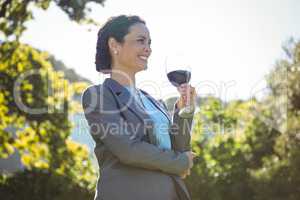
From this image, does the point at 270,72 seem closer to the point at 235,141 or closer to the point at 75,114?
the point at 235,141

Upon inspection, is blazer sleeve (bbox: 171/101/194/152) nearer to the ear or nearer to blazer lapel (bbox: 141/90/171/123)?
blazer lapel (bbox: 141/90/171/123)

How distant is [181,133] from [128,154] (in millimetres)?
340

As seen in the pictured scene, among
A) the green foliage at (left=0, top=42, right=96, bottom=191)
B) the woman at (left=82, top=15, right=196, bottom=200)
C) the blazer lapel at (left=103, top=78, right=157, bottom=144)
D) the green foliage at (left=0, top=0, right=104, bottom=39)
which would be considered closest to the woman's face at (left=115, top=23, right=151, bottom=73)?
the woman at (left=82, top=15, right=196, bottom=200)

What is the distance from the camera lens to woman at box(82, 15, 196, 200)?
2375 millimetres

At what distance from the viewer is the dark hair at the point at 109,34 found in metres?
2.68

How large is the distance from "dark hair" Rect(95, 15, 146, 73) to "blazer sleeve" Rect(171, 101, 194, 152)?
442 mm

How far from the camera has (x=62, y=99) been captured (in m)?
14.4

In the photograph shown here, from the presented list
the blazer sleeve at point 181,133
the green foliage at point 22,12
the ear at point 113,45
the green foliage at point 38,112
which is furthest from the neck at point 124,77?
the green foliage at point 38,112

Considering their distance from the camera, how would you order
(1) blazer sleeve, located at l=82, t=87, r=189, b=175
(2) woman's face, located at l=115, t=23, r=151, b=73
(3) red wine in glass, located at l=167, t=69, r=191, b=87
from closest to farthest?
1. (1) blazer sleeve, located at l=82, t=87, r=189, b=175
2. (2) woman's face, located at l=115, t=23, r=151, b=73
3. (3) red wine in glass, located at l=167, t=69, r=191, b=87

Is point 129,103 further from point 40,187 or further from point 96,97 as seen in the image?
point 40,187

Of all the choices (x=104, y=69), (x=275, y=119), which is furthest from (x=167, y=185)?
(x=275, y=119)

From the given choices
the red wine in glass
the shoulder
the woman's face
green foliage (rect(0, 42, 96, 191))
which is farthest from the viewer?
green foliage (rect(0, 42, 96, 191))

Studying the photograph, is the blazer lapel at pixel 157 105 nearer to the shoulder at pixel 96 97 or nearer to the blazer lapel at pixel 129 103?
the blazer lapel at pixel 129 103

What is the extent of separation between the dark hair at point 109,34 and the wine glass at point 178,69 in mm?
306
